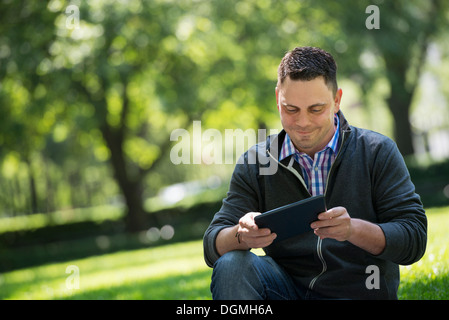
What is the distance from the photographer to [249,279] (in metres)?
2.74

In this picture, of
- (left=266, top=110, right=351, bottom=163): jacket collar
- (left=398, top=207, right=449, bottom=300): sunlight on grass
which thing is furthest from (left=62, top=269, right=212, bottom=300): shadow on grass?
(left=266, top=110, right=351, bottom=163): jacket collar

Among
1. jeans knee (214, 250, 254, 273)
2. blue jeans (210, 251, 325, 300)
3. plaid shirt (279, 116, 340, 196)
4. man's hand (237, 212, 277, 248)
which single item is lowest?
blue jeans (210, 251, 325, 300)

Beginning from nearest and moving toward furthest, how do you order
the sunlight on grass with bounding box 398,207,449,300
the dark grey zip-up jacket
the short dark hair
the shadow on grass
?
the dark grey zip-up jacket < the short dark hair < the sunlight on grass with bounding box 398,207,449,300 < the shadow on grass

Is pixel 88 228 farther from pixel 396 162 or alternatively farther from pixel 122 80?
pixel 396 162

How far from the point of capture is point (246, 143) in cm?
2333

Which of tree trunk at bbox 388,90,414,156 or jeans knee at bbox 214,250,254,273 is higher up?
tree trunk at bbox 388,90,414,156

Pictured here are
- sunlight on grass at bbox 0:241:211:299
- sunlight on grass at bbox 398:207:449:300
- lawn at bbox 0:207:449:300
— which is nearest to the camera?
sunlight on grass at bbox 398:207:449:300

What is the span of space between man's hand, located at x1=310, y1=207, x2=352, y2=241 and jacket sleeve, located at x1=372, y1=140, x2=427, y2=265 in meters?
0.22

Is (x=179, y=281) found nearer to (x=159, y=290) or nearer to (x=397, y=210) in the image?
(x=159, y=290)

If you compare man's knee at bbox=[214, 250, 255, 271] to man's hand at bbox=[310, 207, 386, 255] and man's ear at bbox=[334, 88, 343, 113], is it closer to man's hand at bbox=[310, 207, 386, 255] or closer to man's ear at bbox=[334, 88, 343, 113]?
man's hand at bbox=[310, 207, 386, 255]

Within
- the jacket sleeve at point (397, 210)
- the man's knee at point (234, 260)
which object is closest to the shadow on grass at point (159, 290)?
the man's knee at point (234, 260)

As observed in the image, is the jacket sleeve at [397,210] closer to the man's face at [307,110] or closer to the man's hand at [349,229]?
the man's hand at [349,229]

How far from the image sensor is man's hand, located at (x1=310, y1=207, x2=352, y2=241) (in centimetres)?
256
